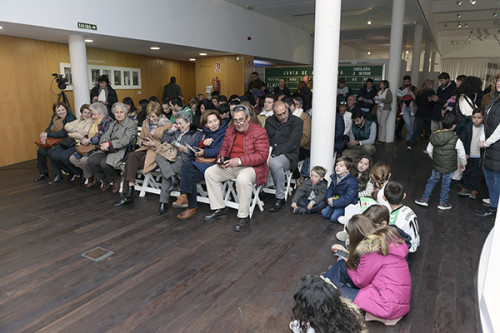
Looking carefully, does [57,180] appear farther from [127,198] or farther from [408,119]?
[408,119]

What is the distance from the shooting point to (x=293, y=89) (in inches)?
490

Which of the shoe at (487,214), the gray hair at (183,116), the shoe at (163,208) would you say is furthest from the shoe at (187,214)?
the shoe at (487,214)

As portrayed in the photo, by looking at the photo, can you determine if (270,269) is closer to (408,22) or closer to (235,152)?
(235,152)

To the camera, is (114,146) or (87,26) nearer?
(114,146)

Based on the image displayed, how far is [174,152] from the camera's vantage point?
15.8 feet

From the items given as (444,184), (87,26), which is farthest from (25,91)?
(444,184)

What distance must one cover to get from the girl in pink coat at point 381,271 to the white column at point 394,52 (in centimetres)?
790

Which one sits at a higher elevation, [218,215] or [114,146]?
[114,146]

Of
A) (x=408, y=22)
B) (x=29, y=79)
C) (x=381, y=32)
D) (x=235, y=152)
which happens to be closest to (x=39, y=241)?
(x=235, y=152)

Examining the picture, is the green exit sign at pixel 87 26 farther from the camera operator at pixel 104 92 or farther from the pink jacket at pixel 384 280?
the pink jacket at pixel 384 280

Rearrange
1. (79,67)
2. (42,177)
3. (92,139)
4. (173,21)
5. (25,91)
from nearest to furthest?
(92,139) → (42,177) → (79,67) → (25,91) → (173,21)

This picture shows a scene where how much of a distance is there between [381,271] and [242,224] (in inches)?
78.2

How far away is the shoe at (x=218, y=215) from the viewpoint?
4.36 metres

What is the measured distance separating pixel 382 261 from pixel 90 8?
6664 mm
